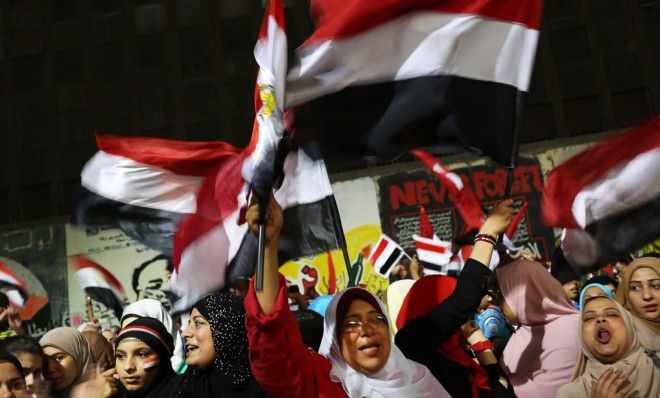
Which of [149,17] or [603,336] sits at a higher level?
[149,17]

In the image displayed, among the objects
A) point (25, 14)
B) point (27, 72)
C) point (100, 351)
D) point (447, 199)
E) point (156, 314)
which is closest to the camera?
point (100, 351)

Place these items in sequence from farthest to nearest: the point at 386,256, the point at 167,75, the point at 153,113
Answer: the point at 167,75, the point at 153,113, the point at 386,256

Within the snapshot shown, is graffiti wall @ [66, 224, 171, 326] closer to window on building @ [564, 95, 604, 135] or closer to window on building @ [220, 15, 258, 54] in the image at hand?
window on building @ [220, 15, 258, 54]

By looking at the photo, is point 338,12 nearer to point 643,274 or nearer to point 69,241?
point 643,274

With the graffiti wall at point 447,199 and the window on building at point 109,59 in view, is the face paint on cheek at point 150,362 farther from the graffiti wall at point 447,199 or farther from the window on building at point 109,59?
the window on building at point 109,59

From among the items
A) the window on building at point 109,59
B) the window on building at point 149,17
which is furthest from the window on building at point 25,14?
the window on building at point 149,17

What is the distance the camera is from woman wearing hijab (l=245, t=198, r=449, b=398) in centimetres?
223

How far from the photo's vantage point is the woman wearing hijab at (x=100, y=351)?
339 cm

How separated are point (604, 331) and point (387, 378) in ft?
2.57

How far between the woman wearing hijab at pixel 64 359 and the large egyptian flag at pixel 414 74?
126 centimetres

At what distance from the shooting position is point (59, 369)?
314 cm

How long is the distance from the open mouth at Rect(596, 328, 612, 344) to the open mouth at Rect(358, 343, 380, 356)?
781 mm

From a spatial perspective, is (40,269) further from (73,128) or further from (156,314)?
(156,314)

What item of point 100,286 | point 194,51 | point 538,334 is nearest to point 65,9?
point 194,51
